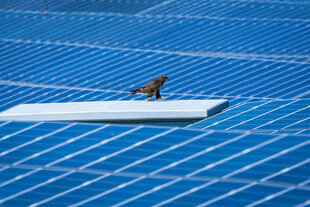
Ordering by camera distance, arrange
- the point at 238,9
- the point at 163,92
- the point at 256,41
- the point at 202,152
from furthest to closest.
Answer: the point at 238,9 < the point at 256,41 < the point at 163,92 < the point at 202,152

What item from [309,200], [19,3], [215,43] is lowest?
[309,200]

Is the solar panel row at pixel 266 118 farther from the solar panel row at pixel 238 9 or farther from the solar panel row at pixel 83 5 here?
the solar panel row at pixel 83 5

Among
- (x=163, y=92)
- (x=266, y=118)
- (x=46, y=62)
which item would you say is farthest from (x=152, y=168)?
(x=46, y=62)

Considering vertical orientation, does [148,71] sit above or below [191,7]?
below

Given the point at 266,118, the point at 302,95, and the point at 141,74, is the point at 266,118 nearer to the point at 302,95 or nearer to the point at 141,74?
the point at 302,95

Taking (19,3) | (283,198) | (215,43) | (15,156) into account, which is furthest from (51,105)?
(19,3)

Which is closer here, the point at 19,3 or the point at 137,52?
the point at 137,52

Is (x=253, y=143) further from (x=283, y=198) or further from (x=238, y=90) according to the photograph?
(x=238, y=90)
